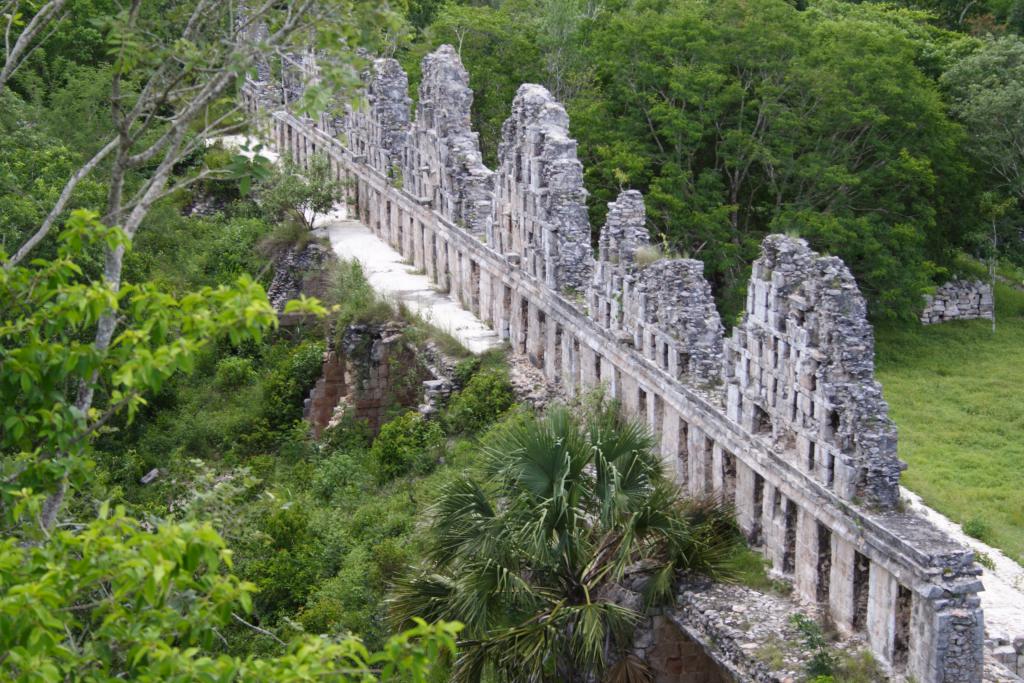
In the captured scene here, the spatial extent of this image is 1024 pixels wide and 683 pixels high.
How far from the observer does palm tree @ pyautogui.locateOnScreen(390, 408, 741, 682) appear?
67.9 feet

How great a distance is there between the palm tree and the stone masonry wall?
2483cm

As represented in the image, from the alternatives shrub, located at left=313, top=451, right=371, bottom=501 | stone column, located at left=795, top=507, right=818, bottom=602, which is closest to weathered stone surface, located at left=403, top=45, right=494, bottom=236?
shrub, located at left=313, top=451, right=371, bottom=501

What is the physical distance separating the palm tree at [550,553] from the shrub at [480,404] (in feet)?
31.8

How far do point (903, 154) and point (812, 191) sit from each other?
276 cm

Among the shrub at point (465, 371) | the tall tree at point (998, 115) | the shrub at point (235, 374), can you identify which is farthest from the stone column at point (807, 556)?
the tall tree at point (998, 115)

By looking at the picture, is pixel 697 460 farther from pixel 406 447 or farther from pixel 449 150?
pixel 449 150

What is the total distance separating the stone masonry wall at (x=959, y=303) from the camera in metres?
45.2

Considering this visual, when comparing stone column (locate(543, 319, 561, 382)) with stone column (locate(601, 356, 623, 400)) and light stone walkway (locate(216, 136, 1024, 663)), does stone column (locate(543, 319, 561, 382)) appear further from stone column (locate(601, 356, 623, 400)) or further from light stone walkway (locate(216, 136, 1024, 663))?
stone column (locate(601, 356, 623, 400))

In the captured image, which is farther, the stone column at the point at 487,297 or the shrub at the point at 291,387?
the shrub at the point at 291,387

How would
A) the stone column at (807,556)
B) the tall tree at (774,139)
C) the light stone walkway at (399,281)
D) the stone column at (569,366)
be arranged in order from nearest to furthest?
1. the stone column at (807,556)
2. the stone column at (569,366)
3. the light stone walkway at (399,281)
4. the tall tree at (774,139)

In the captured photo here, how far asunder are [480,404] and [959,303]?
19.2 metres

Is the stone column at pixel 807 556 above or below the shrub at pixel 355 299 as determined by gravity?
below

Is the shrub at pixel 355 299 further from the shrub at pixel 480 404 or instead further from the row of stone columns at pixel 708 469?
the shrub at pixel 480 404

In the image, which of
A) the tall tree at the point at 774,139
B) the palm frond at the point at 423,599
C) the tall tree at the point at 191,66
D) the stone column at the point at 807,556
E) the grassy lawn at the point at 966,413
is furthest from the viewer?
the tall tree at the point at 774,139
